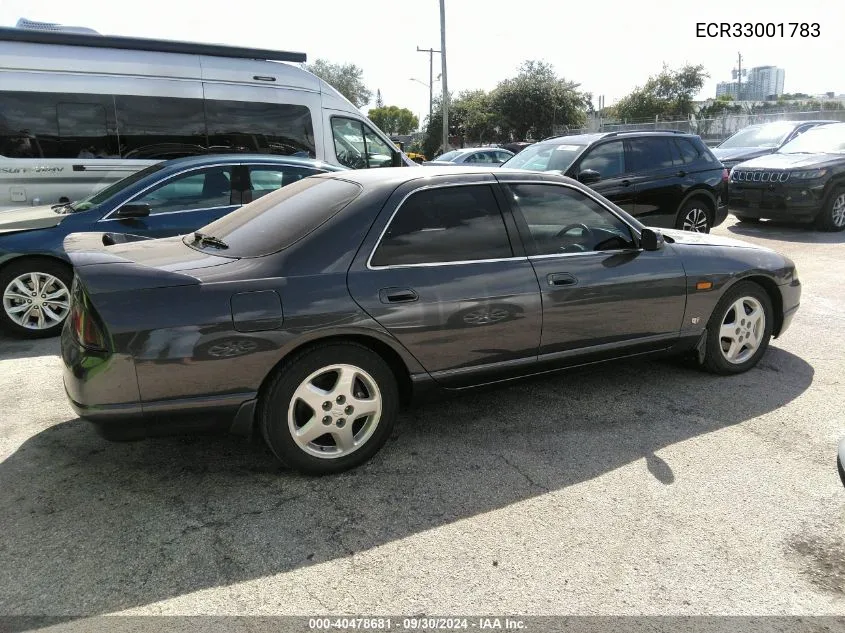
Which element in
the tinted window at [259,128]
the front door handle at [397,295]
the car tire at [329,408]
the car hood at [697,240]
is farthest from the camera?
the tinted window at [259,128]

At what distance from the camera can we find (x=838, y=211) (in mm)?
11000

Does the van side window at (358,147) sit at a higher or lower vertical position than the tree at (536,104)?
lower

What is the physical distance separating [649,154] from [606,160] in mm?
731

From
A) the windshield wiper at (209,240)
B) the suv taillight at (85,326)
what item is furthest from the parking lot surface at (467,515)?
the windshield wiper at (209,240)

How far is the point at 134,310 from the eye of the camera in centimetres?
286

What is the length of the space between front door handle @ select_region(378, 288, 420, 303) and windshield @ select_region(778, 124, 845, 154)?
36.2ft

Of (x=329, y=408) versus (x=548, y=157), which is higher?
(x=548, y=157)

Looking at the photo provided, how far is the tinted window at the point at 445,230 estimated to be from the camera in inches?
134

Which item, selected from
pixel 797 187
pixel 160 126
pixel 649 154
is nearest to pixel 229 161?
pixel 160 126

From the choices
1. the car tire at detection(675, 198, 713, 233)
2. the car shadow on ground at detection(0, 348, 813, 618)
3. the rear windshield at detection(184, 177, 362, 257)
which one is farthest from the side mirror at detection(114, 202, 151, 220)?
the car tire at detection(675, 198, 713, 233)

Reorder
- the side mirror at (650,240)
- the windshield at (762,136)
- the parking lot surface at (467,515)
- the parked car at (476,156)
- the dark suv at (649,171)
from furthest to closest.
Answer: the parked car at (476,156) → the windshield at (762,136) → the dark suv at (649,171) → the side mirror at (650,240) → the parking lot surface at (467,515)

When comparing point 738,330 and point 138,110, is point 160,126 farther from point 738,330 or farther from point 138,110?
point 738,330

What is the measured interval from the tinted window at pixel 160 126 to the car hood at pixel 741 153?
10.6 m

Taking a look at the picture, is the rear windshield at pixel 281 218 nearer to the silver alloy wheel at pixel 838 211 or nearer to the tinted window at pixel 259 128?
the tinted window at pixel 259 128
